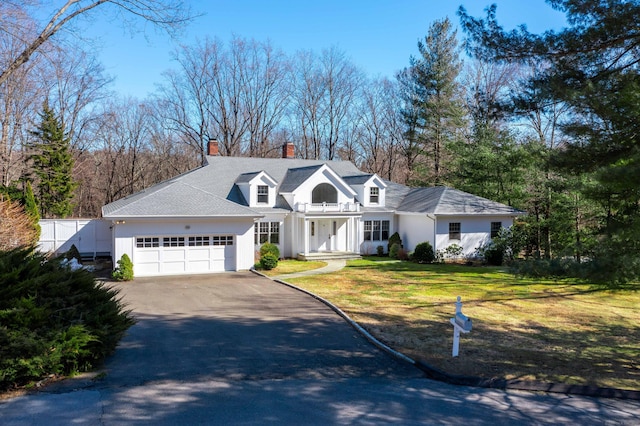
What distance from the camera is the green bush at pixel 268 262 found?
2120 cm

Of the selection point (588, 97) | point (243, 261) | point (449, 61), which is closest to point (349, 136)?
point (449, 61)

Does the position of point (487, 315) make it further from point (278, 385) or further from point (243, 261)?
point (243, 261)

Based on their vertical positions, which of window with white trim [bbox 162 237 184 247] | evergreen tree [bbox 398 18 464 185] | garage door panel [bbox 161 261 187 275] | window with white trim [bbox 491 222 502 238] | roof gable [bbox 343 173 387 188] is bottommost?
garage door panel [bbox 161 261 187 275]

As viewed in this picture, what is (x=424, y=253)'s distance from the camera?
25.2m

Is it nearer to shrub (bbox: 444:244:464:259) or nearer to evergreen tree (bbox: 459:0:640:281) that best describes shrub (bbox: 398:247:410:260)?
shrub (bbox: 444:244:464:259)

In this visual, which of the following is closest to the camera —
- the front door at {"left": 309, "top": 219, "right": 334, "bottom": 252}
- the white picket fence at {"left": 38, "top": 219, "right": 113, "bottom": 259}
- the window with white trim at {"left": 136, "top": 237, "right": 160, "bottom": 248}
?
the window with white trim at {"left": 136, "top": 237, "right": 160, "bottom": 248}

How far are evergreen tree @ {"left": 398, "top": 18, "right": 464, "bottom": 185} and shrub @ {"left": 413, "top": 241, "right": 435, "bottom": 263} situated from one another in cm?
1193

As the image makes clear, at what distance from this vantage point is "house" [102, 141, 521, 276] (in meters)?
20.0

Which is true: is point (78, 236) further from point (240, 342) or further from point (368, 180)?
point (240, 342)

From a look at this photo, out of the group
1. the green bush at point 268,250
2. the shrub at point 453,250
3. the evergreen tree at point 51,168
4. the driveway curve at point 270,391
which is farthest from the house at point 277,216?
the driveway curve at point 270,391

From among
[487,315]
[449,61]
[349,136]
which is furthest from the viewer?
[349,136]

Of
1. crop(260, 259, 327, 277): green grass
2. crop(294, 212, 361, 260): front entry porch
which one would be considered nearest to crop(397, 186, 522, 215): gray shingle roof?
crop(294, 212, 361, 260): front entry porch

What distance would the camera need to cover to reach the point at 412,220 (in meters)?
27.5

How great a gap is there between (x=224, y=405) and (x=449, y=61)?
35480 millimetres
